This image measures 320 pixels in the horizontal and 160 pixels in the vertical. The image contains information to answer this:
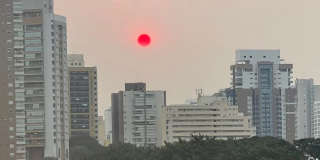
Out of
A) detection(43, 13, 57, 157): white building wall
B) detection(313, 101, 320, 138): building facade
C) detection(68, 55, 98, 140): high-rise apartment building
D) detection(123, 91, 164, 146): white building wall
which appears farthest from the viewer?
detection(313, 101, 320, 138): building facade

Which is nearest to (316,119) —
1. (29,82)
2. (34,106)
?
(34,106)

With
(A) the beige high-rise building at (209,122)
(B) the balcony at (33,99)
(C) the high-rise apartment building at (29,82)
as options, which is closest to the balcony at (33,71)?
(C) the high-rise apartment building at (29,82)

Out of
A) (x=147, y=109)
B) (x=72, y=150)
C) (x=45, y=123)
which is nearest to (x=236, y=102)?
(x=147, y=109)

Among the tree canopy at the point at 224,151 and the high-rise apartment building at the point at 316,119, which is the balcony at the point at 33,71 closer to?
the tree canopy at the point at 224,151

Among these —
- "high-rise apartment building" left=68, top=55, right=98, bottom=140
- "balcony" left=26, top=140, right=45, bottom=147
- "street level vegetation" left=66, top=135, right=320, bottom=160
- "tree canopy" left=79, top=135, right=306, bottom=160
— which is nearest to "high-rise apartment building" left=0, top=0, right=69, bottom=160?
"balcony" left=26, top=140, right=45, bottom=147

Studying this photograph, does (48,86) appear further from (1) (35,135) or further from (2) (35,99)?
(1) (35,135)

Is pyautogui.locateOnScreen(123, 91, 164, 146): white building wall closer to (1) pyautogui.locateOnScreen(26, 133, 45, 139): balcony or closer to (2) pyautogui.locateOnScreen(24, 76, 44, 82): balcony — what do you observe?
(2) pyautogui.locateOnScreen(24, 76, 44, 82): balcony
